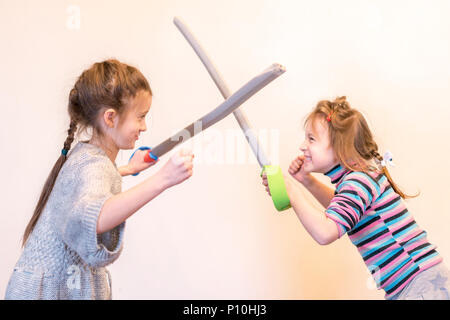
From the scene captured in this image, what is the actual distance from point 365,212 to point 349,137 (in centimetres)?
15

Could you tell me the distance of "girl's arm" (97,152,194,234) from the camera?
0.71m

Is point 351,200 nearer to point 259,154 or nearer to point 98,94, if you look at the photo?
point 259,154

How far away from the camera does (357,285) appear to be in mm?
1305

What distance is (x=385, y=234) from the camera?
35.1 inches

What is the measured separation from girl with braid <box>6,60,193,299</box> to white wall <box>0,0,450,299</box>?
0.42 m

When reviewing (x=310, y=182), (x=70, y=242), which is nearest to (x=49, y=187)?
(x=70, y=242)

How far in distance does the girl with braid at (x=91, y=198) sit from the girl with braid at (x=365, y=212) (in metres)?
0.27

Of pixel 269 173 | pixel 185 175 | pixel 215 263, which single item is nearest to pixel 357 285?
pixel 215 263

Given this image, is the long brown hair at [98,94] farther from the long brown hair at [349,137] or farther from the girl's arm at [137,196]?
the long brown hair at [349,137]

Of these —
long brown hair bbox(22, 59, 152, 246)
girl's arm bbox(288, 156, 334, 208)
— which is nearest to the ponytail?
long brown hair bbox(22, 59, 152, 246)

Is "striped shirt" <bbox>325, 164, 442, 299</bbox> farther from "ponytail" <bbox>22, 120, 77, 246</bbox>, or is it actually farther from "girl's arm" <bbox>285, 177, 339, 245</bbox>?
"ponytail" <bbox>22, 120, 77, 246</bbox>

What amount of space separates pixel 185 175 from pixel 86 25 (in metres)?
0.77

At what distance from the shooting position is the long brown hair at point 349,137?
0.94 meters

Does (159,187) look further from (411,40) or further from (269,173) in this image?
(411,40)
